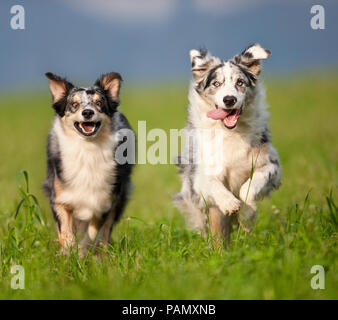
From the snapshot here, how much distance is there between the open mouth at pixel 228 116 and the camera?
17.8 feet

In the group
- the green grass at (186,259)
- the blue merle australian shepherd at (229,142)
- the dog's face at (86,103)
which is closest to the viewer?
the green grass at (186,259)

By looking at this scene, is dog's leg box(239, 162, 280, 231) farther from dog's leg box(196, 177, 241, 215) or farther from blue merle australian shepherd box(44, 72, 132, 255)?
blue merle australian shepherd box(44, 72, 132, 255)

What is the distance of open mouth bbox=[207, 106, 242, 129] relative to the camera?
17.8ft

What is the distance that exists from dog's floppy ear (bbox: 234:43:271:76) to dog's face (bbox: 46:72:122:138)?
1.37 metres

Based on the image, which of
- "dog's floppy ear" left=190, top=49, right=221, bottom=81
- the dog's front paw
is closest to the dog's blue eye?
"dog's floppy ear" left=190, top=49, right=221, bottom=81

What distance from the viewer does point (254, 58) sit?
5.74 m

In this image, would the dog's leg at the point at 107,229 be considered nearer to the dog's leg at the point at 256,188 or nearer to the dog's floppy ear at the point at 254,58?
the dog's leg at the point at 256,188

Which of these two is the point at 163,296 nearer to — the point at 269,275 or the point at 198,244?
the point at 269,275

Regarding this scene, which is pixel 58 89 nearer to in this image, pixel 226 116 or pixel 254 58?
pixel 226 116

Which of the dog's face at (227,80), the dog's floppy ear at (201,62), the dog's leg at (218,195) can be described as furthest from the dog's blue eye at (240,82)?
the dog's leg at (218,195)

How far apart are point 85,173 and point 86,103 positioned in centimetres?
75

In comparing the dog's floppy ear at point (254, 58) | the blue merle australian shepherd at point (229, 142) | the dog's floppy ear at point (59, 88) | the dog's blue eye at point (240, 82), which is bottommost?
the blue merle australian shepherd at point (229, 142)

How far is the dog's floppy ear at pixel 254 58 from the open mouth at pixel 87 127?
162 centimetres

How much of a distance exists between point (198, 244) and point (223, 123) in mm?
1252
